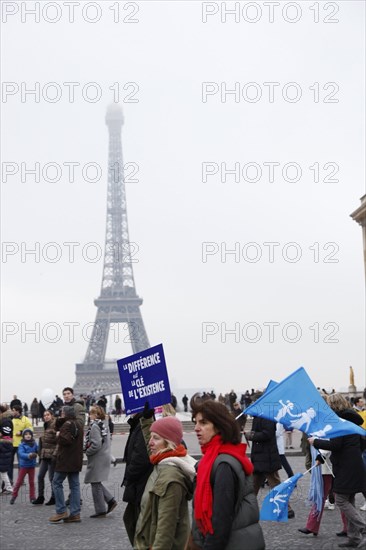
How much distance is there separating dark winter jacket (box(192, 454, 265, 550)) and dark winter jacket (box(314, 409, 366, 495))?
4385 millimetres

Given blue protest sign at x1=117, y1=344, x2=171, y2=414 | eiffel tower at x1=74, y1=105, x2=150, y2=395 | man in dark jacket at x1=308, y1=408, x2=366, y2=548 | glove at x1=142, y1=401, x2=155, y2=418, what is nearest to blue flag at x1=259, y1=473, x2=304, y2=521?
man in dark jacket at x1=308, y1=408, x2=366, y2=548

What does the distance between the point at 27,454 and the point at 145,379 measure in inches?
274

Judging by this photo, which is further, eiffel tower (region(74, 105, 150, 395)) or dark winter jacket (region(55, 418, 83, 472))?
eiffel tower (region(74, 105, 150, 395))

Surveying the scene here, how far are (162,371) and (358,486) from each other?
10.5 ft

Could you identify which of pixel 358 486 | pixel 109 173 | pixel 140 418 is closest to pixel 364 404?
pixel 358 486

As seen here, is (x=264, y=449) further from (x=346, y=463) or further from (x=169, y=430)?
(x=169, y=430)

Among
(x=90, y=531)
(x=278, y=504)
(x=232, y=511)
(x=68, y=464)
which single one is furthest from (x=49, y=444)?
(x=232, y=511)

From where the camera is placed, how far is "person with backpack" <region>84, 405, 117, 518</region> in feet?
36.4

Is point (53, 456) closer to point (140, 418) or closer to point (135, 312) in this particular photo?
point (140, 418)

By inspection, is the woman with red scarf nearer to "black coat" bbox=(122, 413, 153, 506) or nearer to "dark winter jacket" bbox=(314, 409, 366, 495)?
"black coat" bbox=(122, 413, 153, 506)

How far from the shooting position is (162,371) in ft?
21.4

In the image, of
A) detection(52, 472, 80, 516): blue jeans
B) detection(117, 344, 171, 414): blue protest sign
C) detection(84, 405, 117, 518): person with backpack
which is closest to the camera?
detection(117, 344, 171, 414): blue protest sign

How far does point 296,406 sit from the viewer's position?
8492 millimetres

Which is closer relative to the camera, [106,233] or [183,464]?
[183,464]
